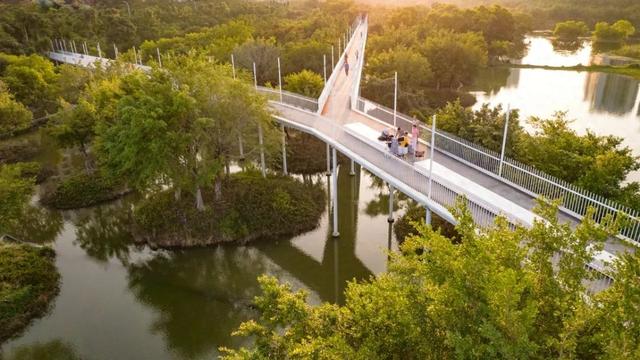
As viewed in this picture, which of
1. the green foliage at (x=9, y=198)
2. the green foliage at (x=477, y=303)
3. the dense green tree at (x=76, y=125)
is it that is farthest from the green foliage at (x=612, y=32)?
the green foliage at (x=9, y=198)

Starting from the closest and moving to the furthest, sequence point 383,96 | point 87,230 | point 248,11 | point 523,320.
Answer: point 523,320, point 87,230, point 383,96, point 248,11

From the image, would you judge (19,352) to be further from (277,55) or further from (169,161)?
(277,55)

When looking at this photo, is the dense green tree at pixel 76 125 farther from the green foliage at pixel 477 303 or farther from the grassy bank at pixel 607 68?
the grassy bank at pixel 607 68

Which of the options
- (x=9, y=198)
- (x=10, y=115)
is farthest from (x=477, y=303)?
(x=10, y=115)

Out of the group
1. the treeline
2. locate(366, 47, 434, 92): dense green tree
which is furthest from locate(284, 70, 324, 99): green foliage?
locate(366, 47, 434, 92): dense green tree

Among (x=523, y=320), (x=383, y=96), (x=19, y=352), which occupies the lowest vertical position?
(x=19, y=352)

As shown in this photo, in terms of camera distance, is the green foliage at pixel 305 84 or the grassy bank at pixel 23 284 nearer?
the grassy bank at pixel 23 284

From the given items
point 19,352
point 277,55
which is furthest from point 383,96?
point 19,352
